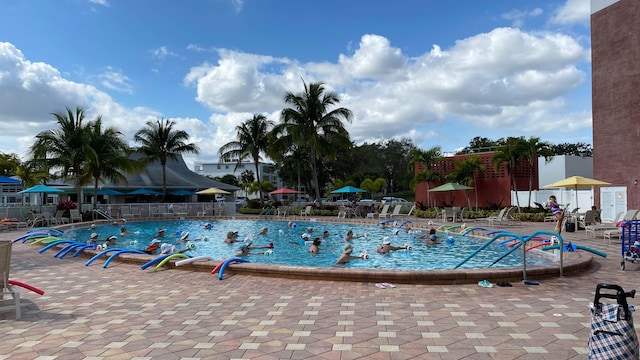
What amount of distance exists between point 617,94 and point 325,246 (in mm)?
14816

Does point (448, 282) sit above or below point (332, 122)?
below

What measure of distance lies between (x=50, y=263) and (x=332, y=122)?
20.5 meters

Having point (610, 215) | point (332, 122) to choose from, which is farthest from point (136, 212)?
point (610, 215)

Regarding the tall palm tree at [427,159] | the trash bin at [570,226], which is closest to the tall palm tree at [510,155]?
the tall palm tree at [427,159]

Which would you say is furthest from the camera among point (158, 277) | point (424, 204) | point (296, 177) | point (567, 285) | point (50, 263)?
point (296, 177)

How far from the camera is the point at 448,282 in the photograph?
21.3ft

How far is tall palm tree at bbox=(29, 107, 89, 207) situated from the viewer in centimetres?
2212

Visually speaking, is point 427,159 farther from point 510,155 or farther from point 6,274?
point 6,274

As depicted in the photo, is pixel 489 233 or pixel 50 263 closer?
pixel 50 263

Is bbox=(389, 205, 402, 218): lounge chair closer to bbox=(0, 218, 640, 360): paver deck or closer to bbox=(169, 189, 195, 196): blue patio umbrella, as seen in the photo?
bbox=(0, 218, 640, 360): paver deck

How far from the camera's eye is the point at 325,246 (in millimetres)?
14078

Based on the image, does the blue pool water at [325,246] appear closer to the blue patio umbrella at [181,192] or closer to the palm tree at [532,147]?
the palm tree at [532,147]

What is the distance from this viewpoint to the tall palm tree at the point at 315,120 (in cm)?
2733

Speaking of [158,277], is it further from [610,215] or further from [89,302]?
[610,215]
